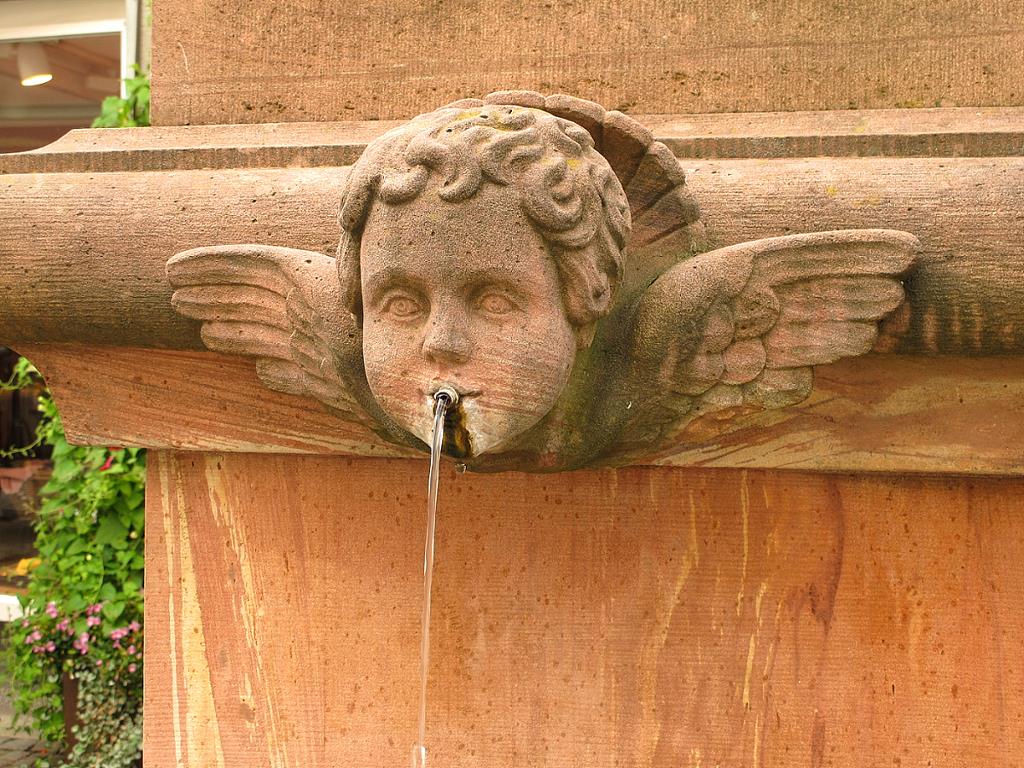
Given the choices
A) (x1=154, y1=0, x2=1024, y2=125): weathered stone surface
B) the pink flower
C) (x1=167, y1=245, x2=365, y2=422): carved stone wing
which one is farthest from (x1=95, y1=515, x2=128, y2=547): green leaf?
(x1=167, y1=245, x2=365, y2=422): carved stone wing

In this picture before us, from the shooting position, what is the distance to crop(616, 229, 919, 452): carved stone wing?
1.40 m

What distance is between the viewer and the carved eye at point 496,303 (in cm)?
128

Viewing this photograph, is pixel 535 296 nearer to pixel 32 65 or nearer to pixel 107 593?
pixel 107 593

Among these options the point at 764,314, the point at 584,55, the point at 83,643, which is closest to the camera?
the point at 764,314

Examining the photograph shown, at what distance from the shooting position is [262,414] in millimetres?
1794

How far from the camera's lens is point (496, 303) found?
1286mm

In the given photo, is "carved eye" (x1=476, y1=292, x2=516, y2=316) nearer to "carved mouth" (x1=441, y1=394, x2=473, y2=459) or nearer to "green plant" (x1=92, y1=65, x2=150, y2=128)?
"carved mouth" (x1=441, y1=394, x2=473, y2=459)

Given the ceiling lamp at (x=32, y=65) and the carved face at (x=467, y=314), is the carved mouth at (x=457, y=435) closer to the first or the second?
the carved face at (x=467, y=314)

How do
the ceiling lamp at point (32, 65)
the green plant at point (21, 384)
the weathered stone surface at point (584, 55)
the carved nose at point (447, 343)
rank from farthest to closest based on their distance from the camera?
the ceiling lamp at point (32, 65) → the green plant at point (21, 384) → the weathered stone surface at point (584, 55) → the carved nose at point (447, 343)

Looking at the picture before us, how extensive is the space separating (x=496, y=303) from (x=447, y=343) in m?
0.09


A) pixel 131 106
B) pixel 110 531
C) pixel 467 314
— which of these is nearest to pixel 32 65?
pixel 131 106

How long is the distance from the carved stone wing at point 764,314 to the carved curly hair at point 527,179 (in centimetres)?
12

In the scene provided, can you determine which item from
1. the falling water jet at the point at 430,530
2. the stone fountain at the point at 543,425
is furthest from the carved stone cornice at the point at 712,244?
the falling water jet at the point at 430,530

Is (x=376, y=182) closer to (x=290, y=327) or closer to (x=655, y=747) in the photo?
(x=290, y=327)
